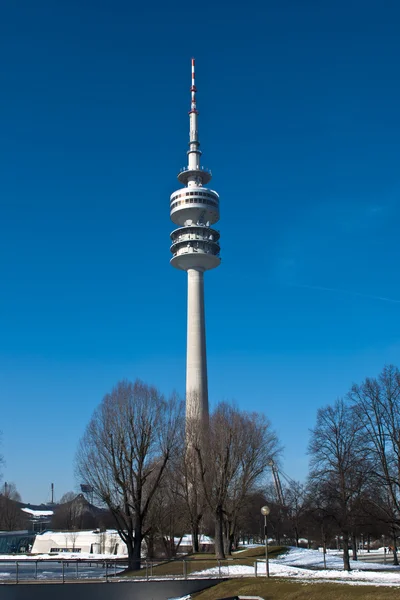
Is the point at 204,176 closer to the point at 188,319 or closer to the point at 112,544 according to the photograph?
the point at 188,319

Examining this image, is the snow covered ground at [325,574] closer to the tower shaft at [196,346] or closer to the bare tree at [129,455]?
the bare tree at [129,455]

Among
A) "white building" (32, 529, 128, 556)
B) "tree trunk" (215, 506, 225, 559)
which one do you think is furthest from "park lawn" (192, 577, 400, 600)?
"white building" (32, 529, 128, 556)

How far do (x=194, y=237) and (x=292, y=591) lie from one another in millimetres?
90027

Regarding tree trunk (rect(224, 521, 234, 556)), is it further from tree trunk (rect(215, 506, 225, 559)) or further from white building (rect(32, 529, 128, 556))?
white building (rect(32, 529, 128, 556))

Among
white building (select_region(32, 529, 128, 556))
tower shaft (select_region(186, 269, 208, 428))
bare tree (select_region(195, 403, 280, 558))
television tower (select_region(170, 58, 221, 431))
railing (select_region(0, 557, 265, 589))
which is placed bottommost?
white building (select_region(32, 529, 128, 556))

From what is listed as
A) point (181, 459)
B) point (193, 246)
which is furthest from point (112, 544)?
point (193, 246)

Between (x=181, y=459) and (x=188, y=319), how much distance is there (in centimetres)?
5441

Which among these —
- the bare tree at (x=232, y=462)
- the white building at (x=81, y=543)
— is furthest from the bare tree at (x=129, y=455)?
the white building at (x=81, y=543)

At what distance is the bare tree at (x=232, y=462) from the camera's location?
51.0 m

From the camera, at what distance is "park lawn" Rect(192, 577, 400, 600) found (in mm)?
22552

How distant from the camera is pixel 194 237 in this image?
112188 millimetres

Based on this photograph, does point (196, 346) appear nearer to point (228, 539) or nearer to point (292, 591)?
point (228, 539)

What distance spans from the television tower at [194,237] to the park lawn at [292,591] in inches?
2922

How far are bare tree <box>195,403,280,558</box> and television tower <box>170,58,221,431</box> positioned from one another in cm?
4648
